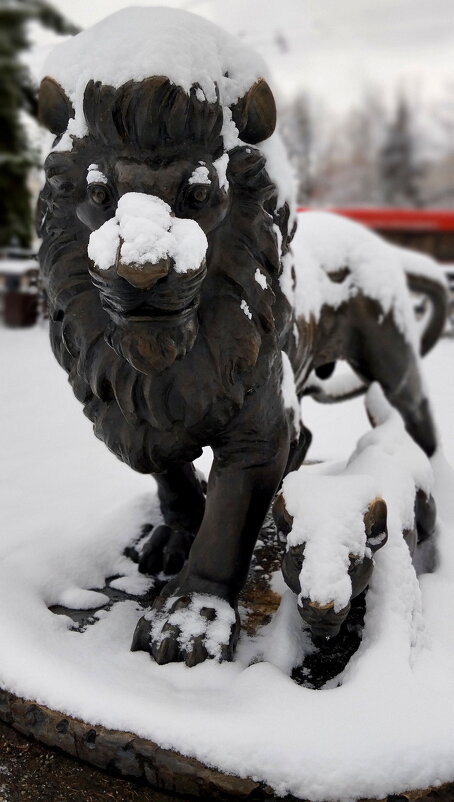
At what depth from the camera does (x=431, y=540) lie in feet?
4.84

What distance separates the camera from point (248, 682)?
1002 millimetres

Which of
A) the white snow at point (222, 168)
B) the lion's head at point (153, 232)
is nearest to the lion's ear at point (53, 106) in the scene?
the lion's head at point (153, 232)

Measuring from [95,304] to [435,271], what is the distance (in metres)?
1.32

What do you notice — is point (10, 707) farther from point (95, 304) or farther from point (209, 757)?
point (95, 304)

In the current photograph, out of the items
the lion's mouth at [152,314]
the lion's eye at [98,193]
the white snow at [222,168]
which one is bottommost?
the lion's mouth at [152,314]

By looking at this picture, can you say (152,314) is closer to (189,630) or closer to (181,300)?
(181,300)

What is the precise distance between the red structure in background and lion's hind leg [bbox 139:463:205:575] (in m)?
8.06

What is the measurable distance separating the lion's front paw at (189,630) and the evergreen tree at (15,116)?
7.75 m

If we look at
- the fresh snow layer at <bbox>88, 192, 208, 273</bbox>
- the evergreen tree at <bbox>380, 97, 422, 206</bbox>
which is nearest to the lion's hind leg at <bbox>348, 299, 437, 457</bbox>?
the fresh snow layer at <bbox>88, 192, 208, 273</bbox>

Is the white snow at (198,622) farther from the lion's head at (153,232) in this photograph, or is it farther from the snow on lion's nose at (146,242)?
the snow on lion's nose at (146,242)

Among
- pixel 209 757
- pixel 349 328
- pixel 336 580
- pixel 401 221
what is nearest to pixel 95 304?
pixel 336 580

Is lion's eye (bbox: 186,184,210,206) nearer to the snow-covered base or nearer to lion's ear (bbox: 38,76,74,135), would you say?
lion's ear (bbox: 38,76,74,135)

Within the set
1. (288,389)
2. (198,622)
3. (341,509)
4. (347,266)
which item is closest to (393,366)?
(347,266)

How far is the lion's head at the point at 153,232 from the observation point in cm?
89
